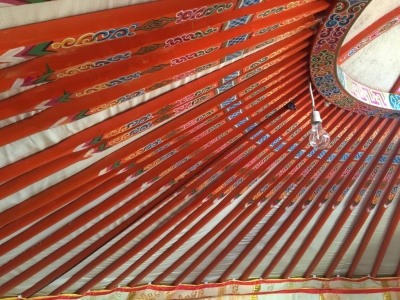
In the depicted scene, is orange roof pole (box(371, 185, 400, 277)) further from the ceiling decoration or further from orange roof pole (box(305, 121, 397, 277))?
orange roof pole (box(305, 121, 397, 277))

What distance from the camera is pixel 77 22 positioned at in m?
1.34

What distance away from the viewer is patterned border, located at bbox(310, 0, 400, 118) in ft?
7.20

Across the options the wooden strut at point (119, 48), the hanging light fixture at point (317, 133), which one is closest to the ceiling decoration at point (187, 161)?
the wooden strut at point (119, 48)

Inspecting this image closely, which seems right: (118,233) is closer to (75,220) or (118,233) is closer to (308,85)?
(75,220)

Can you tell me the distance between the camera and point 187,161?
10.2 feet

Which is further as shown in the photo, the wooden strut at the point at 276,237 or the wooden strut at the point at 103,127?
the wooden strut at the point at 276,237

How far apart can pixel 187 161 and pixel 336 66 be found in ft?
4.44

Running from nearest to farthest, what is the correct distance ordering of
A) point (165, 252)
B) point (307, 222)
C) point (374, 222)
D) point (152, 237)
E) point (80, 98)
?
point (80, 98) < point (152, 237) < point (165, 252) < point (307, 222) < point (374, 222)

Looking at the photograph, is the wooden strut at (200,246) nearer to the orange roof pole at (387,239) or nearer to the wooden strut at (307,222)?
the wooden strut at (307,222)

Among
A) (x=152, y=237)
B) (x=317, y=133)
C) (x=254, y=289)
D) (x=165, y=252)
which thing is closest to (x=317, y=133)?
(x=317, y=133)

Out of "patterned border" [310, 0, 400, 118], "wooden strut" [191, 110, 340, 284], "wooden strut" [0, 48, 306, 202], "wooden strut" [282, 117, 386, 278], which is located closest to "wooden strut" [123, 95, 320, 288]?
"wooden strut" [191, 110, 340, 284]

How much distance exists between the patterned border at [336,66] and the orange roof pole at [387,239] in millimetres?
2095

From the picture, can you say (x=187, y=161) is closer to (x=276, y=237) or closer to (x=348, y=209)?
(x=276, y=237)

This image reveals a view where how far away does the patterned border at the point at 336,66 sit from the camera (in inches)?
86.4
